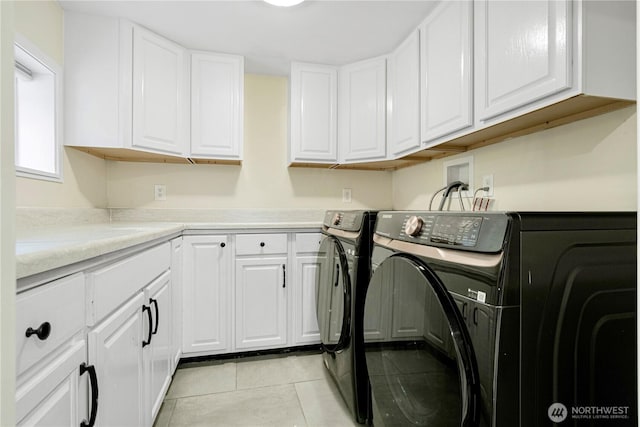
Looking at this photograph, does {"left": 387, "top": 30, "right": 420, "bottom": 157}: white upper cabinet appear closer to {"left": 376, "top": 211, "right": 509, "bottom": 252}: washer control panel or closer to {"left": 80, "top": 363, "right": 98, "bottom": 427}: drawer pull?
{"left": 376, "top": 211, "right": 509, "bottom": 252}: washer control panel

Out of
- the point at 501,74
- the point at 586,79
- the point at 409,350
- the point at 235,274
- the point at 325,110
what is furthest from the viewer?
the point at 325,110

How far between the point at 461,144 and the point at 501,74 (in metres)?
0.60

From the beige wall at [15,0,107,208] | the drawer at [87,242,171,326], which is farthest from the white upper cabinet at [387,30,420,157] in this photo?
the beige wall at [15,0,107,208]

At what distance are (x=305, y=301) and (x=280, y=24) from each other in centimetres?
177

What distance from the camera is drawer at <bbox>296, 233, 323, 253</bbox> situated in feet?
6.88

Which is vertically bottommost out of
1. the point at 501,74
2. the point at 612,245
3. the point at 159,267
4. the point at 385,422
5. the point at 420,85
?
the point at 385,422

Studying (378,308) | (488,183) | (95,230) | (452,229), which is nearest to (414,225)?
(452,229)

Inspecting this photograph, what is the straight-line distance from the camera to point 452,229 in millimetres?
761

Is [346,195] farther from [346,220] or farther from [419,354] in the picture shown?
[419,354]

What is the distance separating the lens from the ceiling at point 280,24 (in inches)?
67.9

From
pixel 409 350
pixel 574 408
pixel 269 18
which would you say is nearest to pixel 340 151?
pixel 269 18

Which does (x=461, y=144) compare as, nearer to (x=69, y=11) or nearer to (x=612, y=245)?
(x=612, y=245)

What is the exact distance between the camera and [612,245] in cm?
71

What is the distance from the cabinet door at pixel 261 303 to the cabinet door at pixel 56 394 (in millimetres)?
1293
